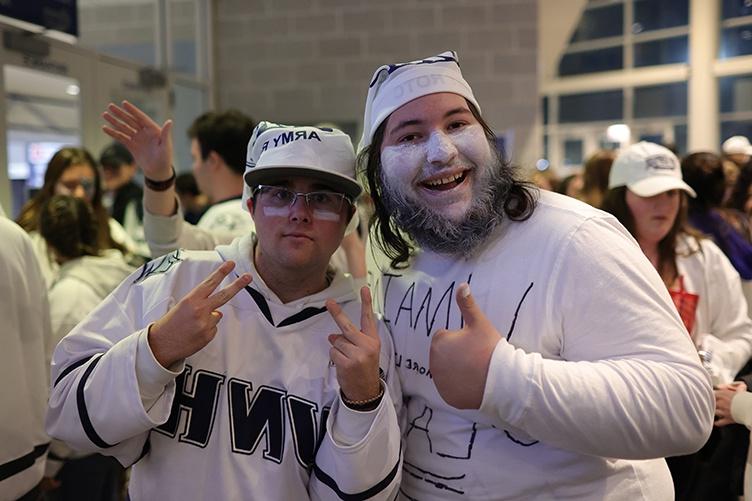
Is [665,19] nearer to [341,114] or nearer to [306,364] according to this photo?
[341,114]

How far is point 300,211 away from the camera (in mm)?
1471

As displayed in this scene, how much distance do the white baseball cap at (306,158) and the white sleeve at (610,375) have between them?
504 mm

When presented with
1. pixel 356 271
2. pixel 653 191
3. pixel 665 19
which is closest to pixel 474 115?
pixel 653 191

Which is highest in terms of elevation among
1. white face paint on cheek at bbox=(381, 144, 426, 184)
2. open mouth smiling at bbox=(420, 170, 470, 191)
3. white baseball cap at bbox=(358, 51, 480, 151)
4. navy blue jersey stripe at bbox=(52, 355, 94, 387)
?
white baseball cap at bbox=(358, 51, 480, 151)

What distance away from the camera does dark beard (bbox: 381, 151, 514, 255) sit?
1385mm

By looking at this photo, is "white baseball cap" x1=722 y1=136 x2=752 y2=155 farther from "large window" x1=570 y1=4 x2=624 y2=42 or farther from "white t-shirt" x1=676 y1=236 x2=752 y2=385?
"large window" x1=570 y1=4 x2=624 y2=42

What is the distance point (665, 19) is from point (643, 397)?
827cm

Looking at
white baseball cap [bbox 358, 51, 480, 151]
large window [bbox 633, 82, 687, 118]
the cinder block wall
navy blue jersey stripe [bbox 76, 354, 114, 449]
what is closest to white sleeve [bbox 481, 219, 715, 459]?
white baseball cap [bbox 358, 51, 480, 151]

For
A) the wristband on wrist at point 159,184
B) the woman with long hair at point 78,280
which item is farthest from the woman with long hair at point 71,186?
the wristband on wrist at point 159,184

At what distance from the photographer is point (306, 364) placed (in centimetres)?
146

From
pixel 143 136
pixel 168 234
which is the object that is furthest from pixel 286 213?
pixel 168 234

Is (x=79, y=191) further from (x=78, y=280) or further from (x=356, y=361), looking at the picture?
(x=356, y=361)

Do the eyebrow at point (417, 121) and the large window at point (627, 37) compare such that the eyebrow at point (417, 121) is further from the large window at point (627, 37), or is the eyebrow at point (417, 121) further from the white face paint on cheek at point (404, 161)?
the large window at point (627, 37)

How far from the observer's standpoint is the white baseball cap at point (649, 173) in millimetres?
2508
